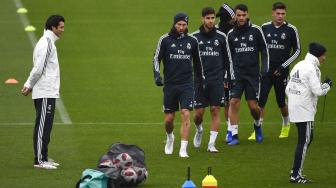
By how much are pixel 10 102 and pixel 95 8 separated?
41.9ft

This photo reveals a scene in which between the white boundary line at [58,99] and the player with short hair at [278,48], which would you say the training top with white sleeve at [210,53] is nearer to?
the player with short hair at [278,48]

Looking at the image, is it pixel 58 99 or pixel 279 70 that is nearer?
pixel 279 70

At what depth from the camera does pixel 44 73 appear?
17.4 m

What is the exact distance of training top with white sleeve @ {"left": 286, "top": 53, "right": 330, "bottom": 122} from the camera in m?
16.1

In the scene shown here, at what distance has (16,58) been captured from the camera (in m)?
30.5

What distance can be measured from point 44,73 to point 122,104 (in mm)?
7537

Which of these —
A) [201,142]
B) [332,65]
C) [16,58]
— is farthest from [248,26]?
[16,58]

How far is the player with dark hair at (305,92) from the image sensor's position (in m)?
16.1

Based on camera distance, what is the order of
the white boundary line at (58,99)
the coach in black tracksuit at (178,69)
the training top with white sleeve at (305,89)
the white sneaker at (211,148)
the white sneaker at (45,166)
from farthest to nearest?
the white boundary line at (58,99)
the white sneaker at (211,148)
the coach in black tracksuit at (178,69)
the white sneaker at (45,166)
the training top with white sleeve at (305,89)

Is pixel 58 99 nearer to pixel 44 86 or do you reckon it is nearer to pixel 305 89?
pixel 44 86

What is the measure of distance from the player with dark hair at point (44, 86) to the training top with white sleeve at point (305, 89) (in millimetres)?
3967

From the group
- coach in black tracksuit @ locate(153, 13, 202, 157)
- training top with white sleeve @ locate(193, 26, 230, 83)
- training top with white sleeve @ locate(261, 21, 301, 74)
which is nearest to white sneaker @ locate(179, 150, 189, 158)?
coach in black tracksuit @ locate(153, 13, 202, 157)

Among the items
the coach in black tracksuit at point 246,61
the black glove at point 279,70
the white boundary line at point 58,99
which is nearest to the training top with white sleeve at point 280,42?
the black glove at point 279,70

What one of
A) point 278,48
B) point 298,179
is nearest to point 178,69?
point 278,48
